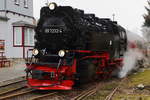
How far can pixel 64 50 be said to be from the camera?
13.2 m

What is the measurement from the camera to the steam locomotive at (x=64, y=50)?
12.9 m

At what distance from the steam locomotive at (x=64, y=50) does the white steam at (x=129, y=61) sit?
5.09m

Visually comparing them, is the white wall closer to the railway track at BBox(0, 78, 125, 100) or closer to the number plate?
the railway track at BBox(0, 78, 125, 100)

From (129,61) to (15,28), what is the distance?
34.6 ft

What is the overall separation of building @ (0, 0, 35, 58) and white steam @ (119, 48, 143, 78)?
9.54 metres

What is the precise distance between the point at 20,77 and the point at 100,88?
4.99 m

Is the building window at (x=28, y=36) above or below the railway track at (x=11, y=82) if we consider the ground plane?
above

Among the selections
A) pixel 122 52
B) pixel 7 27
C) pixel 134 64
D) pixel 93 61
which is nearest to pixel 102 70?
pixel 93 61

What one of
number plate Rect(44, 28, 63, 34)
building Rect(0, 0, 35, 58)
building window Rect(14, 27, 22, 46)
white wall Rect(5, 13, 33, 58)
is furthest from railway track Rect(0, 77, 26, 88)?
building window Rect(14, 27, 22, 46)

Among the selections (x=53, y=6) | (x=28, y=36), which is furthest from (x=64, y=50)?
(x=28, y=36)

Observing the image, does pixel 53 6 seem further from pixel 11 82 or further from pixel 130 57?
pixel 130 57

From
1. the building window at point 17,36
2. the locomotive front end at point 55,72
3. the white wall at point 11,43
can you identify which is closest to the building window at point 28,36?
the building window at point 17,36

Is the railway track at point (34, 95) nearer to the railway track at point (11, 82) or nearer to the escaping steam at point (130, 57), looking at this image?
the railway track at point (11, 82)

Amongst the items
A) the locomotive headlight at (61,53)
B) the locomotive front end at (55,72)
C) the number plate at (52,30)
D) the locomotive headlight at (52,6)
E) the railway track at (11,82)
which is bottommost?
the railway track at (11,82)
